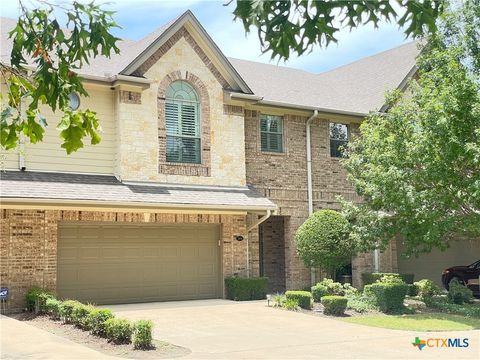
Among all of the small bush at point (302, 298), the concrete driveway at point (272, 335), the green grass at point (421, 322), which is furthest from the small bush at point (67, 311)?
the green grass at point (421, 322)

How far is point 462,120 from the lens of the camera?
14.5m

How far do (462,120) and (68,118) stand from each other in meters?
11.4

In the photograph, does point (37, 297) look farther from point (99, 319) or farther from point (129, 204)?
point (99, 319)

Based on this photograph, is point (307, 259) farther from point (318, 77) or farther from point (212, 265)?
point (318, 77)

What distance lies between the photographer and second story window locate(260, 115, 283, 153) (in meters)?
20.0

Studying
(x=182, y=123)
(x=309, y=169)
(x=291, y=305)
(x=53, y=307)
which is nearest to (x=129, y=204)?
(x=53, y=307)

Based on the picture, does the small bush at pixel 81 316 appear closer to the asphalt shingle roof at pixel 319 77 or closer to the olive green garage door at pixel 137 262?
the olive green garage door at pixel 137 262

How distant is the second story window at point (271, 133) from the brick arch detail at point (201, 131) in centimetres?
228

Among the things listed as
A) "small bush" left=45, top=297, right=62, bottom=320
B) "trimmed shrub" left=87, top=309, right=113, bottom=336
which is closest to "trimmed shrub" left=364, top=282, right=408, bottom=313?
"trimmed shrub" left=87, top=309, right=113, bottom=336

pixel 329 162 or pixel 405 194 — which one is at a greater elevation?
pixel 329 162

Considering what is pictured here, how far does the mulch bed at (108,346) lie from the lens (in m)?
9.63

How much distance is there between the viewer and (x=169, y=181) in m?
17.6

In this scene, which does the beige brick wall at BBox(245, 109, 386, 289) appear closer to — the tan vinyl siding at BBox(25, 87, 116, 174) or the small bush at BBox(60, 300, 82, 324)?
the tan vinyl siding at BBox(25, 87, 116, 174)

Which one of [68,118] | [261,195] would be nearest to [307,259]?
[261,195]
